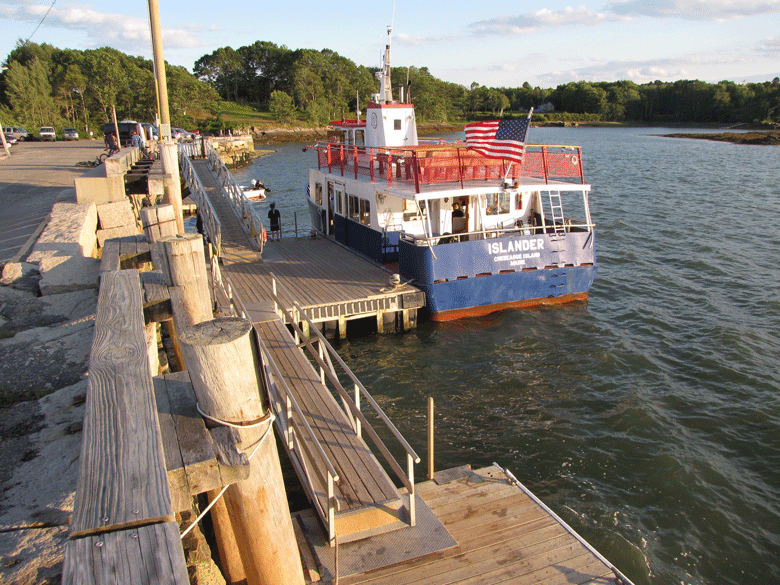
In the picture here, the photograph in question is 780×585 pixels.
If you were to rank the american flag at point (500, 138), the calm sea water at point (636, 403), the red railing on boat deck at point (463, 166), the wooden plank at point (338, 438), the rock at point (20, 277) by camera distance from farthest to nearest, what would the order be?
the red railing on boat deck at point (463, 166), the american flag at point (500, 138), the rock at point (20, 277), the calm sea water at point (636, 403), the wooden plank at point (338, 438)

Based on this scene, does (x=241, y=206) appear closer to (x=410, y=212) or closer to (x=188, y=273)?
(x=410, y=212)

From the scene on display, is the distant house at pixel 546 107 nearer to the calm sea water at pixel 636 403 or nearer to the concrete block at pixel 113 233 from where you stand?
the calm sea water at pixel 636 403

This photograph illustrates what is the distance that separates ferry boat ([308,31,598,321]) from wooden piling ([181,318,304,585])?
10.6m

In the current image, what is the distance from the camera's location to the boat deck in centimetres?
535

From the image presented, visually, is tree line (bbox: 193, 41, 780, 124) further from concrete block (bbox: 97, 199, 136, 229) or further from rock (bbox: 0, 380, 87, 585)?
rock (bbox: 0, 380, 87, 585)

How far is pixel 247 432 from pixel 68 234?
10.0m

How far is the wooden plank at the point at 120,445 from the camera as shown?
2.01m

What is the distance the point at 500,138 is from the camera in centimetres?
1397

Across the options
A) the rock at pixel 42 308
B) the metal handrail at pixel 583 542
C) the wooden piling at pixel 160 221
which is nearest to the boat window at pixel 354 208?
the rock at pixel 42 308

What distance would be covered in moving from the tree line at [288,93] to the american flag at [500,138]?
2387 inches

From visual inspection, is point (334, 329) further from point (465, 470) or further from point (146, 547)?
point (146, 547)

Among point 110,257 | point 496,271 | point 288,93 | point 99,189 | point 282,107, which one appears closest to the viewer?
point 110,257

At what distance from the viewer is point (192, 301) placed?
4930 mm

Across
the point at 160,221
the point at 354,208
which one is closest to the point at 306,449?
the point at 160,221
